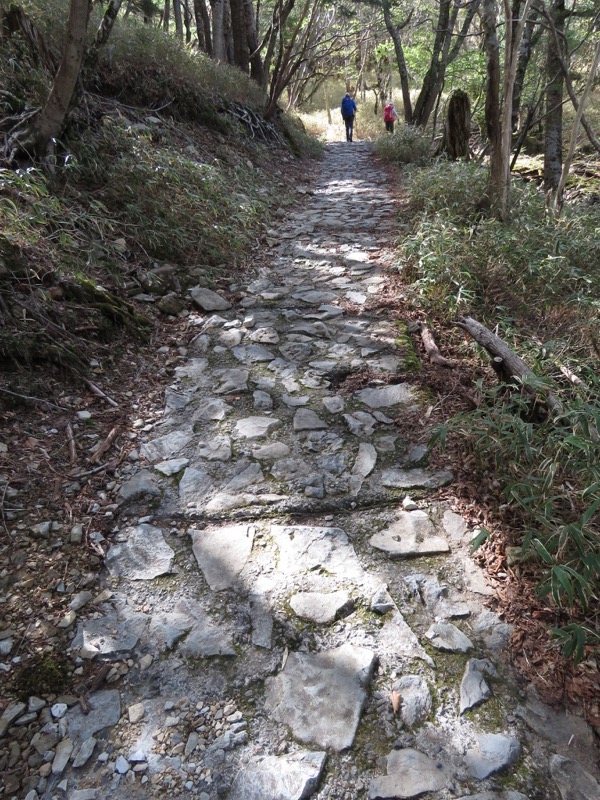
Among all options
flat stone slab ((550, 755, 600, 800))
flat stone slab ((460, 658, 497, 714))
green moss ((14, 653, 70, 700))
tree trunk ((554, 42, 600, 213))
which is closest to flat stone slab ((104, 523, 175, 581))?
green moss ((14, 653, 70, 700))

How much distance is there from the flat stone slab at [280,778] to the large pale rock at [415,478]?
1.32m

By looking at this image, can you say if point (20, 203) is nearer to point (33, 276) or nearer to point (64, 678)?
point (33, 276)

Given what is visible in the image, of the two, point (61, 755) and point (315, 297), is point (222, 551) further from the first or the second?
point (315, 297)

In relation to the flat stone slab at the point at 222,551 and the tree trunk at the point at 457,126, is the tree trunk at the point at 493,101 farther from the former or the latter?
the flat stone slab at the point at 222,551

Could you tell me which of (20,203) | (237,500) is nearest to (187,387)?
(237,500)

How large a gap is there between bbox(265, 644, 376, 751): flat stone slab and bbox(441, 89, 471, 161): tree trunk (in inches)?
391

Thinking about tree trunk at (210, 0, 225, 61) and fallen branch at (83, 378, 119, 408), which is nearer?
fallen branch at (83, 378, 119, 408)

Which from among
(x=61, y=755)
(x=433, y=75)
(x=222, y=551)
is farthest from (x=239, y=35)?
(x=61, y=755)

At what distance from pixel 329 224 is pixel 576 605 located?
20.7ft

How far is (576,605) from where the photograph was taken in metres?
1.81

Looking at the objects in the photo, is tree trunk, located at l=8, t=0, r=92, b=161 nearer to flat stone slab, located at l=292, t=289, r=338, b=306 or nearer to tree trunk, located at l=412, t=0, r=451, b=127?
flat stone slab, located at l=292, t=289, r=338, b=306

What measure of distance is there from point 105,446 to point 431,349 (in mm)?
2349

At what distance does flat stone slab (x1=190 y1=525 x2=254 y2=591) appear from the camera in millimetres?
2094

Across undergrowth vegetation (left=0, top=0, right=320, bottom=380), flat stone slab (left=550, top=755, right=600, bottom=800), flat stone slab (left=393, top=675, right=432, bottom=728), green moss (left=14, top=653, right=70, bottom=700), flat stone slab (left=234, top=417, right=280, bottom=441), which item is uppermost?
undergrowth vegetation (left=0, top=0, right=320, bottom=380)
